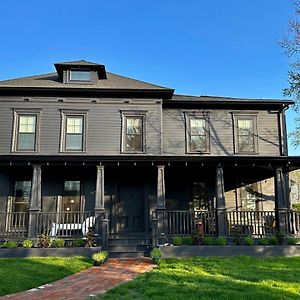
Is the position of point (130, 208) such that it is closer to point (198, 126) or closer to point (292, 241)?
point (198, 126)

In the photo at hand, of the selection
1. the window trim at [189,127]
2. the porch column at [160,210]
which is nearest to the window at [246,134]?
the window trim at [189,127]

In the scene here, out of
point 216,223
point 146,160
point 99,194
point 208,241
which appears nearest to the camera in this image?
point 208,241

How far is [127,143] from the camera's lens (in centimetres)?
1401

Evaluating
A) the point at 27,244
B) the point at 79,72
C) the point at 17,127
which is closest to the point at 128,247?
the point at 27,244

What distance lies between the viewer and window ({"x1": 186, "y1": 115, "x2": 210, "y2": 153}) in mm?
14547

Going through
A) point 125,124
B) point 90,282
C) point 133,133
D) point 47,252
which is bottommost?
point 90,282

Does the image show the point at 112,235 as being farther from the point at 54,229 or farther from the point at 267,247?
the point at 267,247

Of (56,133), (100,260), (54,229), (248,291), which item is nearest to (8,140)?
(56,133)

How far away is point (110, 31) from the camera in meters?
14.2

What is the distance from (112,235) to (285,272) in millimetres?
7074

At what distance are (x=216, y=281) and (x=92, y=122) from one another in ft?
29.8

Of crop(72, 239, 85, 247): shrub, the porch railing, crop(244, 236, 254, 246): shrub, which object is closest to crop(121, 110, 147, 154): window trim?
the porch railing

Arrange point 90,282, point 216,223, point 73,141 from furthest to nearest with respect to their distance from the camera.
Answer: point 73,141
point 216,223
point 90,282

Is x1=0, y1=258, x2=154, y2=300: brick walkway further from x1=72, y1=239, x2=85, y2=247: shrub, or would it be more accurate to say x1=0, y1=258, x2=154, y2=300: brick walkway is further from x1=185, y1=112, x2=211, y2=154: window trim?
x1=185, y1=112, x2=211, y2=154: window trim
